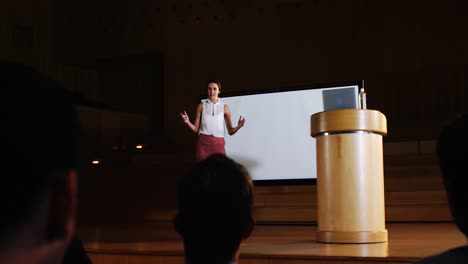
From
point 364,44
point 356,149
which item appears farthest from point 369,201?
point 364,44

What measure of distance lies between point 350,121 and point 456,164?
188 cm

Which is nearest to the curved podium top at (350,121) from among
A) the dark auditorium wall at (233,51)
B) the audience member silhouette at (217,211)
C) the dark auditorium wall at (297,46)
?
the audience member silhouette at (217,211)

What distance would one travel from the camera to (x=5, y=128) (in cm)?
47

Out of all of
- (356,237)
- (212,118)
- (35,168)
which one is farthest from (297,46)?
(35,168)

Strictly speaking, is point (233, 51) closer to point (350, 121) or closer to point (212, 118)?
point (212, 118)

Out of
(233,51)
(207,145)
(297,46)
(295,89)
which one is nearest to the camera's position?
(207,145)

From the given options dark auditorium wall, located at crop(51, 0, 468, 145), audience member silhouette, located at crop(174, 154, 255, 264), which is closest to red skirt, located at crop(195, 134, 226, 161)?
audience member silhouette, located at crop(174, 154, 255, 264)

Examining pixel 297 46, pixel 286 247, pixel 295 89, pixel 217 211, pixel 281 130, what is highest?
pixel 297 46

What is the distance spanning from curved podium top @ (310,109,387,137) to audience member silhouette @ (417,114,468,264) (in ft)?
6.03

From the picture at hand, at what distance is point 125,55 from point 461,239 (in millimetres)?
7004

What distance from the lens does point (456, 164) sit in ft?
3.43

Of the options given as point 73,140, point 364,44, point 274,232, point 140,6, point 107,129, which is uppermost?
point 140,6

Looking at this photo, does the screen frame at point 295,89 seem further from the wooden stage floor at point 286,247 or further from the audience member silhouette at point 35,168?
the audience member silhouette at point 35,168

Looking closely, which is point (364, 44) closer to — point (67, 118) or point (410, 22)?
point (410, 22)
